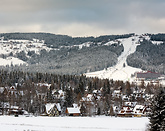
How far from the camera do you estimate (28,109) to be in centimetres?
11662

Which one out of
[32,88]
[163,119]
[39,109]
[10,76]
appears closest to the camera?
[163,119]

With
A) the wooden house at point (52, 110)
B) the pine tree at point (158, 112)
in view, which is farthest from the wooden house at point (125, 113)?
the pine tree at point (158, 112)

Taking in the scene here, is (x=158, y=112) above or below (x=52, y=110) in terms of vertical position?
above

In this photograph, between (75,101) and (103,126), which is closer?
(103,126)

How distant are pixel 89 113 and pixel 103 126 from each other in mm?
42426

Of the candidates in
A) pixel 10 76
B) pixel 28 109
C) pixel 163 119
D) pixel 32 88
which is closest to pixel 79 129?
pixel 163 119

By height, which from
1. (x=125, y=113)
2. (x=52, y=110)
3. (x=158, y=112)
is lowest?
(x=125, y=113)

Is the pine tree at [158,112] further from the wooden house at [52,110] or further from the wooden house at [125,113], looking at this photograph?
the wooden house at [125,113]

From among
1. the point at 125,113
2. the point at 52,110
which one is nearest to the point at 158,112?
the point at 52,110

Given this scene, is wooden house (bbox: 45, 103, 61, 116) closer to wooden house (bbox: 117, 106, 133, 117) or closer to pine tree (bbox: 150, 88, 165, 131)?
wooden house (bbox: 117, 106, 133, 117)

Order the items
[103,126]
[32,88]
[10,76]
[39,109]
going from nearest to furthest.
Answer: [103,126]
[39,109]
[32,88]
[10,76]

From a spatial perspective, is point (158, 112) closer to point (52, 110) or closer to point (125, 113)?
point (52, 110)

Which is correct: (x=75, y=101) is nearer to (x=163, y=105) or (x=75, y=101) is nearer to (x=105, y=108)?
(x=105, y=108)

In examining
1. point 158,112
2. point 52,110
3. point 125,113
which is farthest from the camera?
point 125,113
